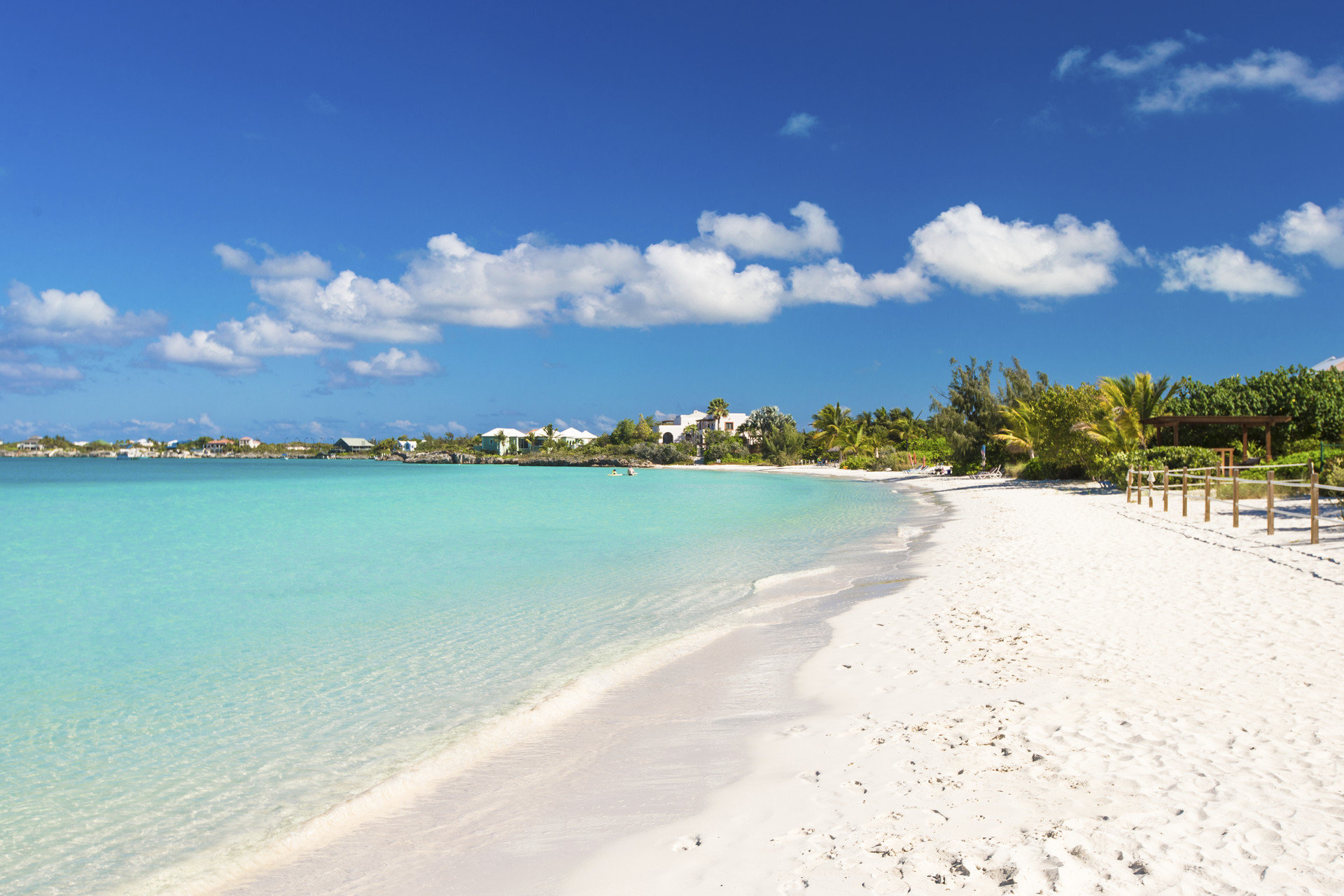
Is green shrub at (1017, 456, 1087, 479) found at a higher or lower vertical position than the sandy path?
higher

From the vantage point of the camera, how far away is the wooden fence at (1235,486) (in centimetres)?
1152

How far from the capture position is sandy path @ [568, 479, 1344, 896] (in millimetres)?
3125

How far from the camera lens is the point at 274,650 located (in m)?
8.84

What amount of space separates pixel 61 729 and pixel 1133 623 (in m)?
9.59

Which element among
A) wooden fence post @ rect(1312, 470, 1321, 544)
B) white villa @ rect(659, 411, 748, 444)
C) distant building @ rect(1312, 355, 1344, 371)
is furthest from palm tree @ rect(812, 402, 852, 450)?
wooden fence post @ rect(1312, 470, 1321, 544)

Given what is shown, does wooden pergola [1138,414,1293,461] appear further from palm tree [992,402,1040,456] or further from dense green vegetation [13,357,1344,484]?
palm tree [992,402,1040,456]

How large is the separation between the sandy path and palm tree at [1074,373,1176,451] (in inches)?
883

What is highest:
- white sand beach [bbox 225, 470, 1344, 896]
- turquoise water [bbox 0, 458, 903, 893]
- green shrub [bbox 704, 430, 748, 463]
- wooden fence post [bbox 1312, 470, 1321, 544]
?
green shrub [bbox 704, 430, 748, 463]

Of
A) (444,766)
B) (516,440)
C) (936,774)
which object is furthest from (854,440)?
(516,440)

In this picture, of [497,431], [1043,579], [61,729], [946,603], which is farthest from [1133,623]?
[497,431]

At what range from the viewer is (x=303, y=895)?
363 centimetres

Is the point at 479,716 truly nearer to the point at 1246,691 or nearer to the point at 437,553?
the point at 1246,691

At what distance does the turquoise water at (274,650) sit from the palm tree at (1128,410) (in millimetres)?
11146

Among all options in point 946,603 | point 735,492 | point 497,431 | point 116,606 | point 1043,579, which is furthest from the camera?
point 497,431
